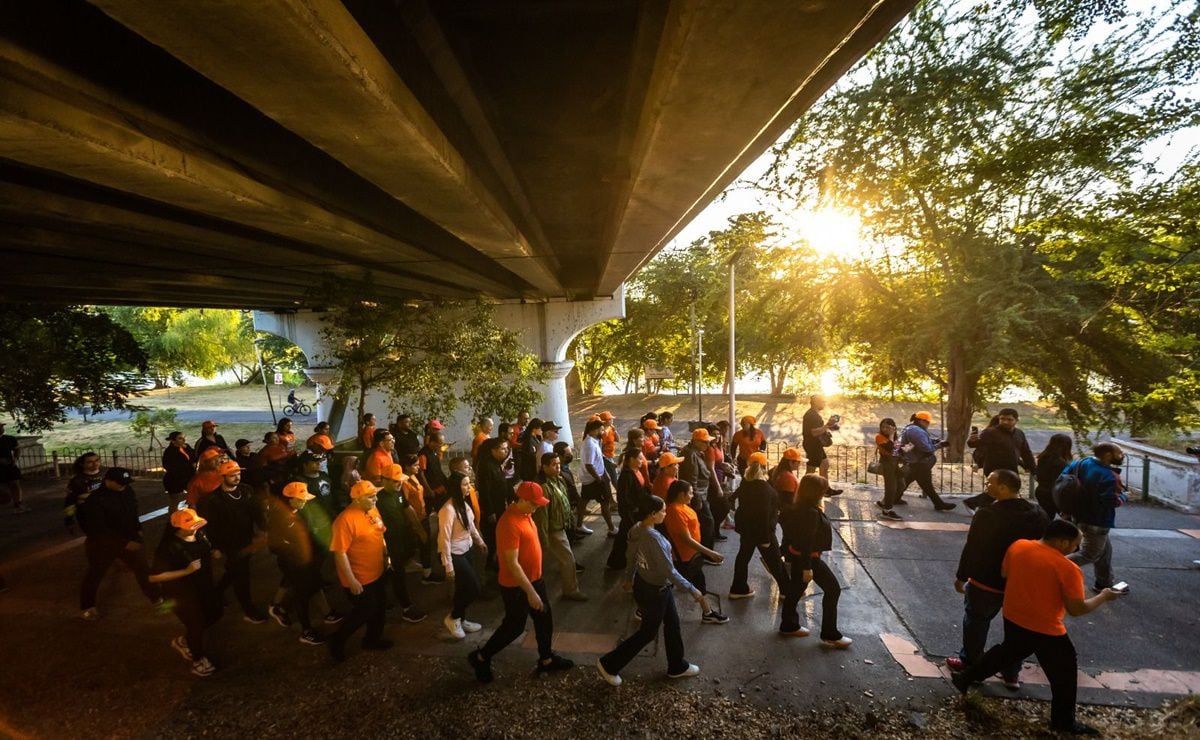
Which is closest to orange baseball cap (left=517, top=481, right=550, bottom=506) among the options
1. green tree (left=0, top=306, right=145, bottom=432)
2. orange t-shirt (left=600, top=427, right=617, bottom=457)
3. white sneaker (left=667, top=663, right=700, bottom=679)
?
white sneaker (left=667, top=663, right=700, bottom=679)

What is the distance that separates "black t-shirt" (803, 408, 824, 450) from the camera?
9312 mm

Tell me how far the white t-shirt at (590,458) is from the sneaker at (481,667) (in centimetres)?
330

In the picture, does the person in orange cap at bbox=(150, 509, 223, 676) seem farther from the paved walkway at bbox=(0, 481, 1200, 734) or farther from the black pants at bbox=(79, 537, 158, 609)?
the black pants at bbox=(79, 537, 158, 609)

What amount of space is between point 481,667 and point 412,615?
5.07ft

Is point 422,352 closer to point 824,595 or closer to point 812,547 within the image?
point 812,547

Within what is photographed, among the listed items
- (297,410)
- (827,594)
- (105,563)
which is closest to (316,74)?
(827,594)

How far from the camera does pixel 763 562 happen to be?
Result: 18.9 ft

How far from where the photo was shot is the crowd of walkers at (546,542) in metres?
4.31

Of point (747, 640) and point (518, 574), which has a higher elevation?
point (518, 574)

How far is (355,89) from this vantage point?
2.36 meters

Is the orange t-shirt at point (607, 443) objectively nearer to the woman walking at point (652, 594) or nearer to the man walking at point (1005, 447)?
the woman walking at point (652, 594)

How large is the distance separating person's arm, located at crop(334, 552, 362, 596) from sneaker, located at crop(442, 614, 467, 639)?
1.04m

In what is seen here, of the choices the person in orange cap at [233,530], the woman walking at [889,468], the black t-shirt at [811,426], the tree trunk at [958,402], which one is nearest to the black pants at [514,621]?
the person in orange cap at [233,530]

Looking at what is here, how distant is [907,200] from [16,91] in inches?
609
